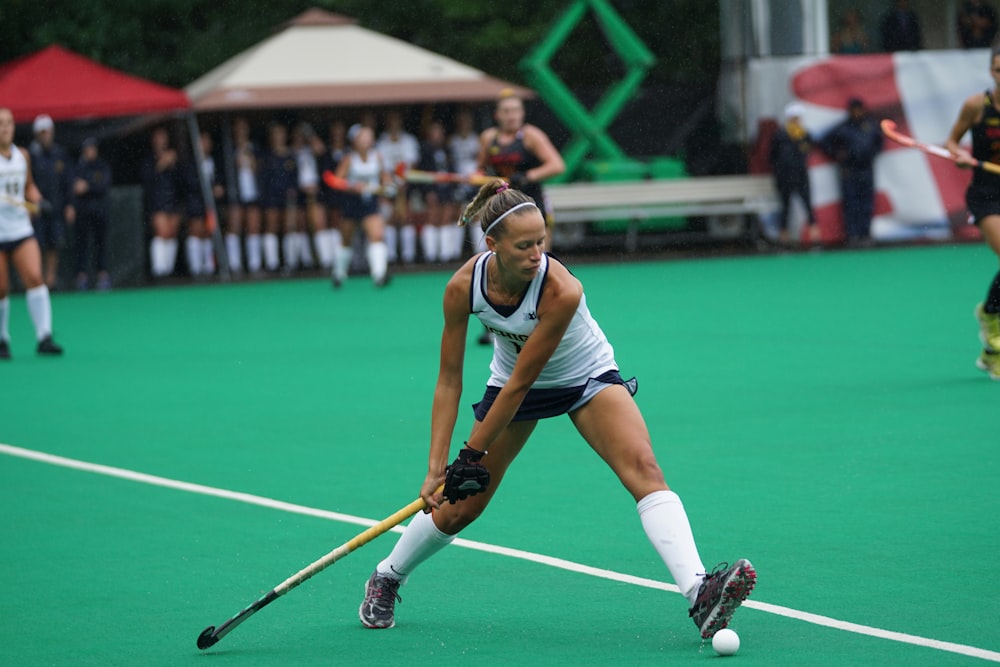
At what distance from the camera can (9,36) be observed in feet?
99.2

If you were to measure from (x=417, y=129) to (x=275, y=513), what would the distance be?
19.9 m

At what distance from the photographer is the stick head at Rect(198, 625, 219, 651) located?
5258mm

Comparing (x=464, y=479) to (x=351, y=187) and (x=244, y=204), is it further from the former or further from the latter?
(x=244, y=204)

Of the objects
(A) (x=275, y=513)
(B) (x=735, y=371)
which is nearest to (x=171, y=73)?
(B) (x=735, y=371)

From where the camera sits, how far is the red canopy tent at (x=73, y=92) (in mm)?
23016

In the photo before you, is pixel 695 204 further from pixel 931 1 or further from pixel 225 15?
pixel 225 15

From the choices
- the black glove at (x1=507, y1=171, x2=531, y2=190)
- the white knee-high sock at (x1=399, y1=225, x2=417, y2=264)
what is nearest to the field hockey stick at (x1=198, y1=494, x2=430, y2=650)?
the black glove at (x1=507, y1=171, x2=531, y2=190)

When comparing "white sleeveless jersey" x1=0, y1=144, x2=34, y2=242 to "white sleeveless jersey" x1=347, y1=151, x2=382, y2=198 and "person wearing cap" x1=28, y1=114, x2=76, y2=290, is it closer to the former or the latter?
"person wearing cap" x1=28, y1=114, x2=76, y2=290

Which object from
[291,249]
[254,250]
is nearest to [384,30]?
[291,249]

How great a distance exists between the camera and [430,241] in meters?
25.4

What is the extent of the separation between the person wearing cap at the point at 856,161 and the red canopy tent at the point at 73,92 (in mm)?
9624

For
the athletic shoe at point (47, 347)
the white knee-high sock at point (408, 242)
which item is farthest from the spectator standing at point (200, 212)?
the athletic shoe at point (47, 347)

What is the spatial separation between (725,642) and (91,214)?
768 inches

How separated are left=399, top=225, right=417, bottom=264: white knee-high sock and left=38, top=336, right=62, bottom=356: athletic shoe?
35.9ft
